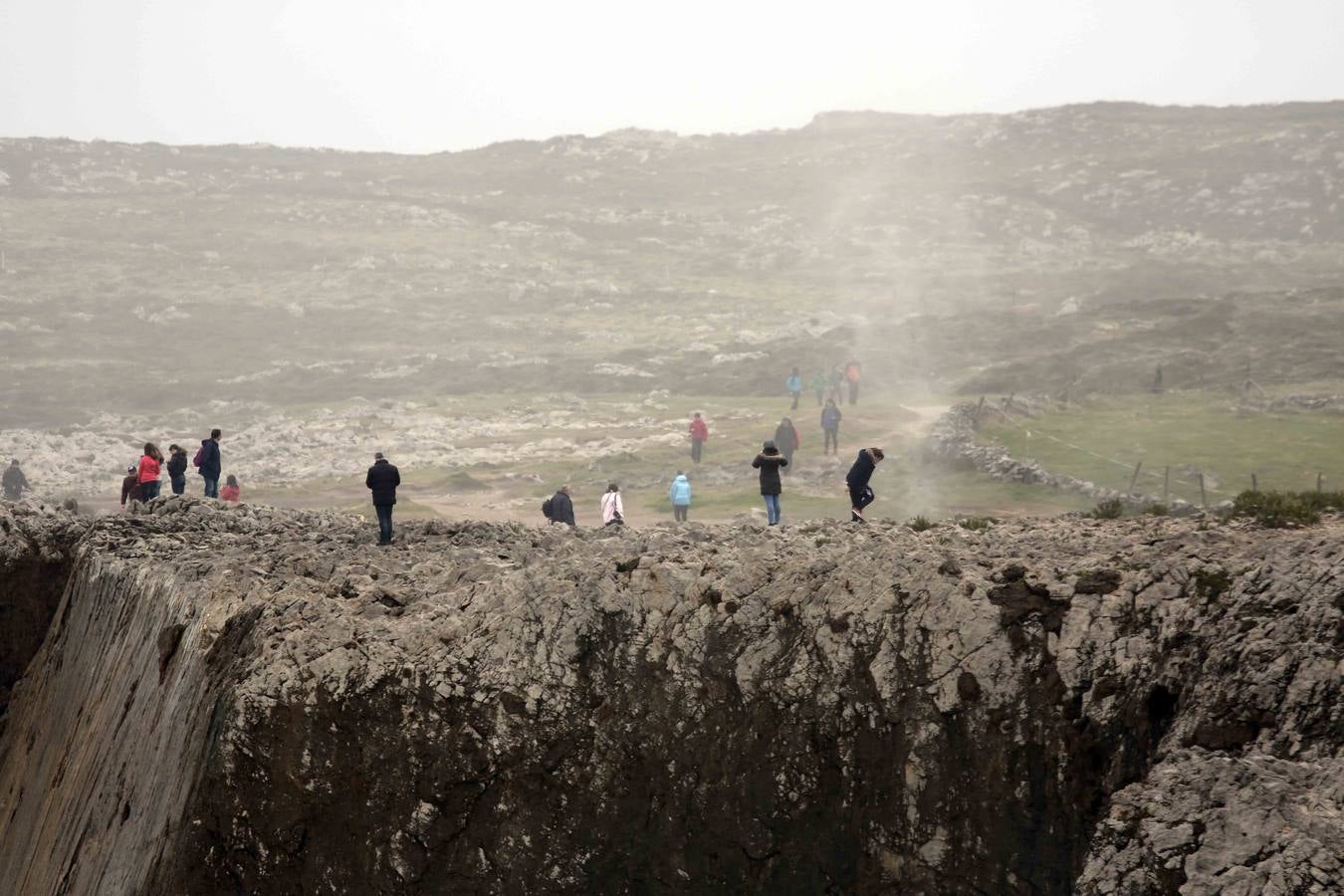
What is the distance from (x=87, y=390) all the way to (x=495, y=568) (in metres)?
65.6

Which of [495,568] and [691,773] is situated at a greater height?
[495,568]

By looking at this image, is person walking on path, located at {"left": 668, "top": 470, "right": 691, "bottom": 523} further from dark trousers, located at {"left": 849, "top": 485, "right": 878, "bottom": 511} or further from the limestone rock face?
the limestone rock face

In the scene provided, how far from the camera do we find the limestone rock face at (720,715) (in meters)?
13.7

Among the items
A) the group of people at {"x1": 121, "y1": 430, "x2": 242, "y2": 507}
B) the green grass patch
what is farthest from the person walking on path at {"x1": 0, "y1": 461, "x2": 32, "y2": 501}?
the green grass patch

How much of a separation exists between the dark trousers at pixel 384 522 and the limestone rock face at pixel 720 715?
460 cm

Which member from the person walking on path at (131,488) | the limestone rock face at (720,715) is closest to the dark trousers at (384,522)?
the limestone rock face at (720,715)

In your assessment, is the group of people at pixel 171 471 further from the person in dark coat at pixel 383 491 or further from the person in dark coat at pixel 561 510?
the person in dark coat at pixel 561 510

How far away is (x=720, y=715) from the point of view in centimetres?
1534

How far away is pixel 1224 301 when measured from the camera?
232 ft

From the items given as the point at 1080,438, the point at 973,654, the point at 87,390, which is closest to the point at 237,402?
the point at 87,390

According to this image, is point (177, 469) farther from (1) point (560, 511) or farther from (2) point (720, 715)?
(2) point (720, 715)

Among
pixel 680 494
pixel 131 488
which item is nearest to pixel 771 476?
pixel 680 494

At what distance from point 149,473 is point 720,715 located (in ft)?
58.0

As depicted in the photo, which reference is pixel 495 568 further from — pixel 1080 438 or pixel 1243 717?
pixel 1080 438
